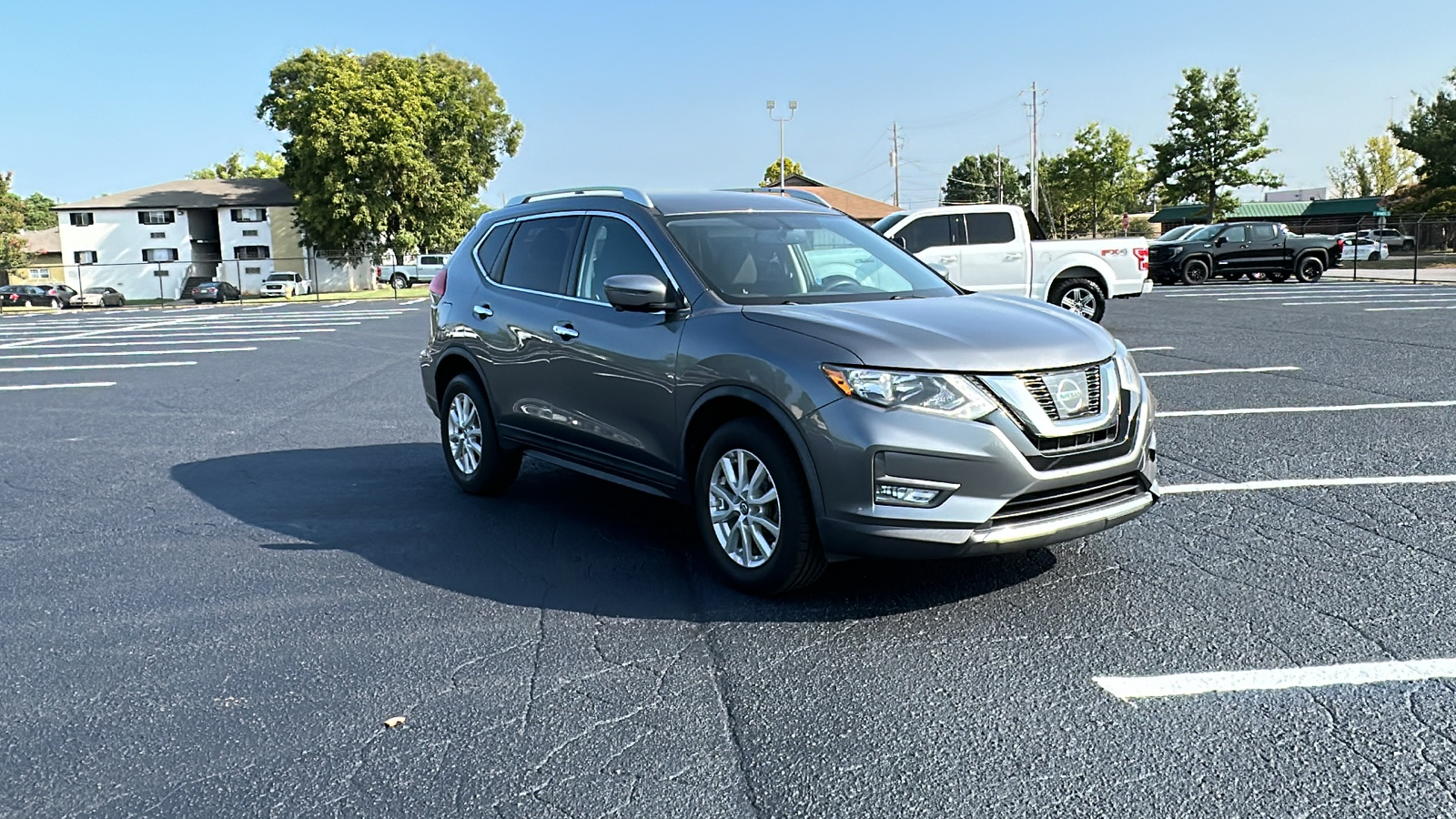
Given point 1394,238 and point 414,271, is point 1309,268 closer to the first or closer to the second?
point 1394,238

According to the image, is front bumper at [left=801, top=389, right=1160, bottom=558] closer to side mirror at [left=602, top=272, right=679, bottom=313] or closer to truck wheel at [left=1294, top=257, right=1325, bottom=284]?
side mirror at [left=602, top=272, right=679, bottom=313]

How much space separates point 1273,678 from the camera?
3693 mm

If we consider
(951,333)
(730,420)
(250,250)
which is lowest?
(730,420)

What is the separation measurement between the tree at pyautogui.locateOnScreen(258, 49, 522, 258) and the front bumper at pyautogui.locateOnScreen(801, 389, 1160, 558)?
173 ft

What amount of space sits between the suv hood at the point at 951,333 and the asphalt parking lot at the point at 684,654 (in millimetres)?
998

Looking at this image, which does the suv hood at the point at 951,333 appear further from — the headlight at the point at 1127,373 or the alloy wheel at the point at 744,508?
the alloy wheel at the point at 744,508

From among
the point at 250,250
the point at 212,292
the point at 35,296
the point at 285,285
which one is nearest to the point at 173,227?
the point at 250,250

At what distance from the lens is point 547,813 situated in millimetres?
2957

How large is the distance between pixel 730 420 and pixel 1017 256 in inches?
503

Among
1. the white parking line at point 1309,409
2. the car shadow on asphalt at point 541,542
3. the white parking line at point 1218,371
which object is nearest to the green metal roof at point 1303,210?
the white parking line at point 1218,371

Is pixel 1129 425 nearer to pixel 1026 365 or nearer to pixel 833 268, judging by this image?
pixel 1026 365

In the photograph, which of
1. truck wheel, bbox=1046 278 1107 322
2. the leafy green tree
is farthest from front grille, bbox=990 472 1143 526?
the leafy green tree

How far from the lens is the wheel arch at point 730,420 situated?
435 centimetres

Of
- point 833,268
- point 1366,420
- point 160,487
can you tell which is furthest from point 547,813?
point 1366,420
